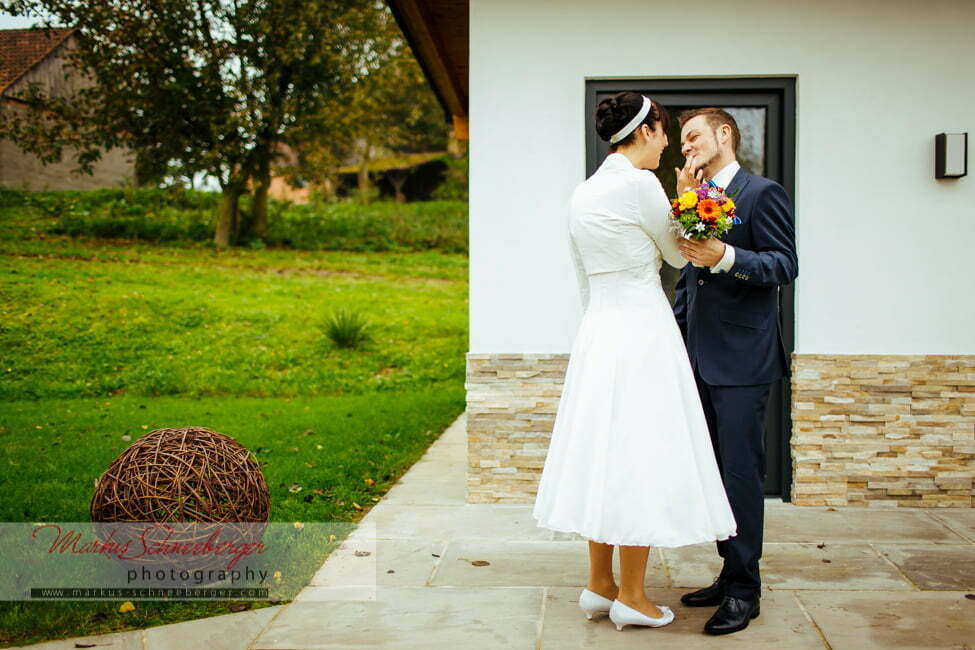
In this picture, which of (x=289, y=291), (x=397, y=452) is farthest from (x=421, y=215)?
(x=397, y=452)

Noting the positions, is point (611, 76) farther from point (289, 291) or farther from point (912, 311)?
point (289, 291)

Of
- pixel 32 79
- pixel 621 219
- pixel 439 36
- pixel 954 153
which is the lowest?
pixel 621 219

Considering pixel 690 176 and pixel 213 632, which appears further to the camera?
pixel 690 176

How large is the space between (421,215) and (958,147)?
17724mm

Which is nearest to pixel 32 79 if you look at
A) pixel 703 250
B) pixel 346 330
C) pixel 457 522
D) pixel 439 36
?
pixel 346 330

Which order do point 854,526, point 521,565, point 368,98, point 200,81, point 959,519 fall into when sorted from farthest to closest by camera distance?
point 368,98 → point 200,81 → point 959,519 → point 854,526 → point 521,565

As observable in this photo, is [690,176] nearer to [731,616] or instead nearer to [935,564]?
[731,616]

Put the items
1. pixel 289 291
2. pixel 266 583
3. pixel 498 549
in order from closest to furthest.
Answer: pixel 266 583 → pixel 498 549 → pixel 289 291

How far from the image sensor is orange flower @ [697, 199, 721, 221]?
10.1 ft

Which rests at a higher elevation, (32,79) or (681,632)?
(32,79)

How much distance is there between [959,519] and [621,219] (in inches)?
129

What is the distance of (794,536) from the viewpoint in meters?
4.72

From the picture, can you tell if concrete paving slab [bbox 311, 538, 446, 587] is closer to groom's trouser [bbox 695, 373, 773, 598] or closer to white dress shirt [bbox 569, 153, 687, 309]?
groom's trouser [bbox 695, 373, 773, 598]

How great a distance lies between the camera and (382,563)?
14.2ft
